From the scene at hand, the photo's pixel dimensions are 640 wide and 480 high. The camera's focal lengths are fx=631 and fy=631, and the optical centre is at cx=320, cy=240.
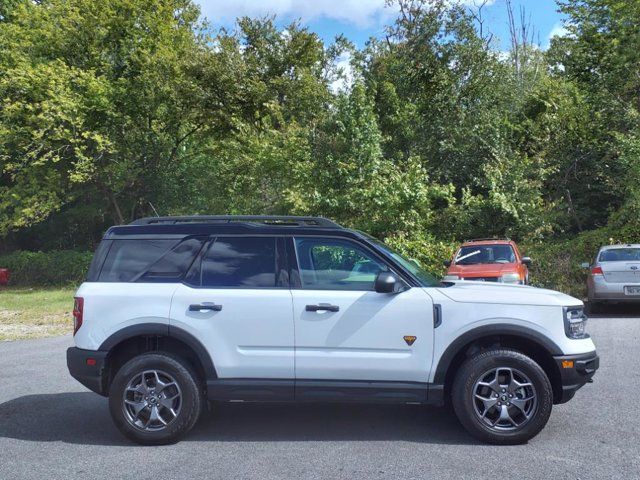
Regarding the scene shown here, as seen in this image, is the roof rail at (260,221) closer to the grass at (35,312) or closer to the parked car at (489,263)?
the parked car at (489,263)

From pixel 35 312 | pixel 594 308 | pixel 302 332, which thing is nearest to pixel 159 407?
pixel 302 332

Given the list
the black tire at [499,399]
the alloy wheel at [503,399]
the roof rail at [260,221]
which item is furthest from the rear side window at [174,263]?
the alloy wheel at [503,399]

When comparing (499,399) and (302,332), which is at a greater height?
(302,332)

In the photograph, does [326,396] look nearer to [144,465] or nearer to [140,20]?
[144,465]

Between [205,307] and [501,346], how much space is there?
2.56 meters

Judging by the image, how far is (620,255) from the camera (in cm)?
1355

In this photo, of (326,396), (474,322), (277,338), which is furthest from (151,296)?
(474,322)

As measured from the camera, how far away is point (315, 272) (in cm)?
554

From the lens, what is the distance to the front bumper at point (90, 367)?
5480 millimetres

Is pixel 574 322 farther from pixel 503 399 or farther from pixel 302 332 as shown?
pixel 302 332

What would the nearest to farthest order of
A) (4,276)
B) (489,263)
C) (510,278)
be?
(510,278) → (489,263) → (4,276)

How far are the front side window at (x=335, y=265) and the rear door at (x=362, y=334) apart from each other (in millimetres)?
68

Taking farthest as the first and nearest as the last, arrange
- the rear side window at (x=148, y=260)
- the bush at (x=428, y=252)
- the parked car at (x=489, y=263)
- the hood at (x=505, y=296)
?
the bush at (x=428, y=252) < the parked car at (x=489, y=263) < the rear side window at (x=148, y=260) < the hood at (x=505, y=296)

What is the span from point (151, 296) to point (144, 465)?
1395 mm
